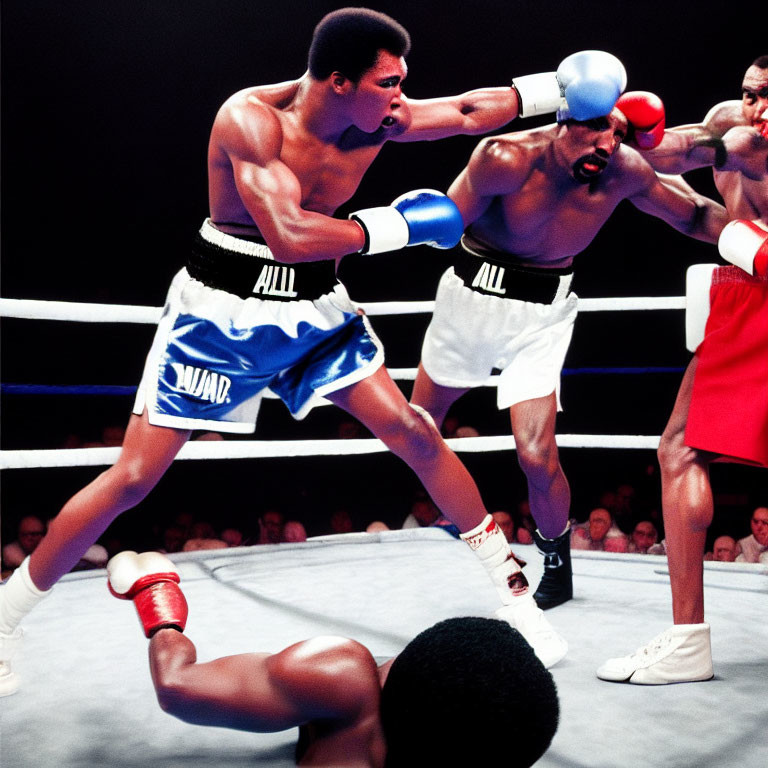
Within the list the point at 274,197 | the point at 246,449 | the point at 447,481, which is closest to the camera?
the point at 274,197

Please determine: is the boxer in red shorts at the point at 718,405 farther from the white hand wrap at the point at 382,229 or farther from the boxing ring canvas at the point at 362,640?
the white hand wrap at the point at 382,229

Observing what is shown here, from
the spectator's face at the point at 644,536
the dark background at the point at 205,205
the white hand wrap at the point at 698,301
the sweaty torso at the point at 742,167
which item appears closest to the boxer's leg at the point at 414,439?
the white hand wrap at the point at 698,301

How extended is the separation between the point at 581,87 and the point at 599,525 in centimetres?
257

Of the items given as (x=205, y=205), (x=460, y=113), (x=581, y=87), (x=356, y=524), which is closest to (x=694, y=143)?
(x=581, y=87)

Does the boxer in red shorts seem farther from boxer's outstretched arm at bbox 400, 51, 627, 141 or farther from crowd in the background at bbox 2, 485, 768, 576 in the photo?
crowd in the background at bbox 2, 485, 768, 576

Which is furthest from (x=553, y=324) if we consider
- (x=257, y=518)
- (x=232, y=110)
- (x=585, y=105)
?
(x=257, y=518)

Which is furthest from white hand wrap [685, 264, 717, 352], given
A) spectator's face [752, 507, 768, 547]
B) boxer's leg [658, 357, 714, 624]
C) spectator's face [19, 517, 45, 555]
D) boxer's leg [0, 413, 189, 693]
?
spectator's face [19, 517, 45, 555]

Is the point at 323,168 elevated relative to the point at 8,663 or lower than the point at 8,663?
elevated

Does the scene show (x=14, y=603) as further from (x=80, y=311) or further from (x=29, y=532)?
(x=29, y=532)

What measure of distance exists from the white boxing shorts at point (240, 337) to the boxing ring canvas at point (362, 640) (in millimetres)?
442

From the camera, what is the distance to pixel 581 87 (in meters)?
1.62

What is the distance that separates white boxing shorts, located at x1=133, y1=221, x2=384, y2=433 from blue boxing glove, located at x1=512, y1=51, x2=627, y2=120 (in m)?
0.58

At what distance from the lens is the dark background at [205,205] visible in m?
4.46

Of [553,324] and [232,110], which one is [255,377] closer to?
[232,110]
